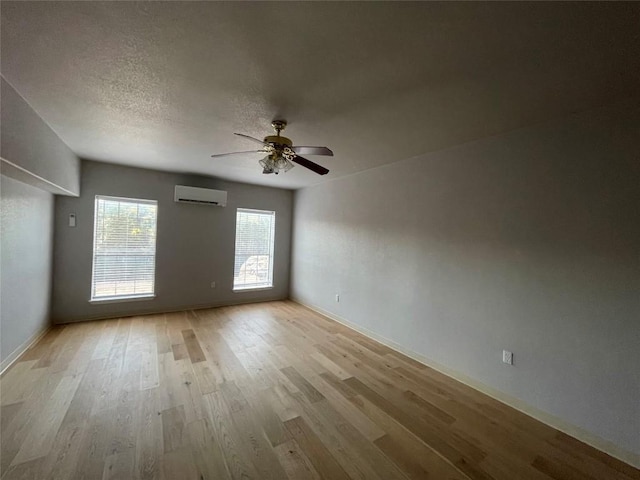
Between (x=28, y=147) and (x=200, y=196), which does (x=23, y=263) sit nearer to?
(x=28, y=147)

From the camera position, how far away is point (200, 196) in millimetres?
4746

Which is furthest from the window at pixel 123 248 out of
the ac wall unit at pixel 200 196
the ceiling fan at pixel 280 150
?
the ceiling fan at pixel 280 150

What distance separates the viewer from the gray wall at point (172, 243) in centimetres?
395

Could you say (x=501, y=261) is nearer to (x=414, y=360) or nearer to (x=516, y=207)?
(x=516, y=207)

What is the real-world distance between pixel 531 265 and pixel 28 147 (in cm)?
451

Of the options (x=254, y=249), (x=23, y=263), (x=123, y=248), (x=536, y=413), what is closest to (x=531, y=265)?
(x=536, y=413)

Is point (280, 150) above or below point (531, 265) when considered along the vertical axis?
above

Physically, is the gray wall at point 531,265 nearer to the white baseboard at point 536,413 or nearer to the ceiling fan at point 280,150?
the white baseboard at point 536,413

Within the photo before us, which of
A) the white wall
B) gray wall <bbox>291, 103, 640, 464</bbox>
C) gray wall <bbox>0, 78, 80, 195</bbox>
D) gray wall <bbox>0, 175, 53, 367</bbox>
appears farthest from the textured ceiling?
gray wall <bbox>0, 175, 53, 367</bbox>

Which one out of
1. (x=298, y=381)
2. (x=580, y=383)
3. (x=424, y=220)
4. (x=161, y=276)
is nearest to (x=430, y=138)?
(x=424, y=220)

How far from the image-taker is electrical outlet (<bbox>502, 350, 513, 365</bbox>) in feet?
7.90

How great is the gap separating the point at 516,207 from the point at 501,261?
525mm

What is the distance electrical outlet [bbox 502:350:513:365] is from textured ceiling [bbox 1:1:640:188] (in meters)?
2.09

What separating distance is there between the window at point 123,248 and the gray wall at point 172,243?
0.37ft
